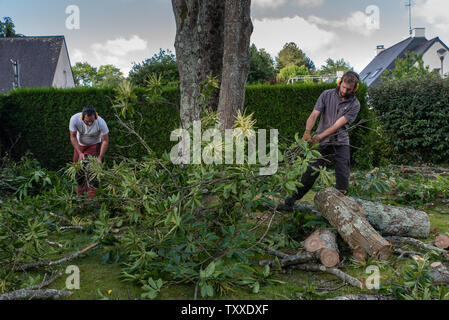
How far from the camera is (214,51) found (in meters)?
5.57

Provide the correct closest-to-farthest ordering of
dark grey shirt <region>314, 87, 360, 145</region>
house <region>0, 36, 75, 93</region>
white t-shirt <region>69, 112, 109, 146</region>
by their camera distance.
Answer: dark grey shirt <region>314, 87, 360, 145</region> < white t-shirt <region>69, 112, 109, 146</region> < house <region>0, 36, 75, 93</region>

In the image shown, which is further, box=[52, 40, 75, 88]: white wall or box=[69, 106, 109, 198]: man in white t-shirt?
box=[52, 40, 75, 88]: white wall

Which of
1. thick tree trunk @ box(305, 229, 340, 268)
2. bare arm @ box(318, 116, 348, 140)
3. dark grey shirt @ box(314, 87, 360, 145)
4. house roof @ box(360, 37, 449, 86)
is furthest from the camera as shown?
house roof @ box(360, 37, 449, 86)

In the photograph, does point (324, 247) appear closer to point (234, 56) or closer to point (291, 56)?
point (234, 56)

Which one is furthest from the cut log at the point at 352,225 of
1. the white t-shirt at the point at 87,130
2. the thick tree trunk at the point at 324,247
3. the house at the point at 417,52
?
the house at the point at 417,52

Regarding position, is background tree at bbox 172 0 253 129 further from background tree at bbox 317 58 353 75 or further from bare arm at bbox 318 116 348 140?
background tree at bbox 317 58 353 75

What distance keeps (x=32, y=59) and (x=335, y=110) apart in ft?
97.0

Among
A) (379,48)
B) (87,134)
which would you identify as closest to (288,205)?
(87,134)

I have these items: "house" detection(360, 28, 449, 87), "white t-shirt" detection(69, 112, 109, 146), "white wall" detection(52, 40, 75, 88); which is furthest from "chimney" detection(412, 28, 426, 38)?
"white t-shirt" detection(69, 112, 109, 146)

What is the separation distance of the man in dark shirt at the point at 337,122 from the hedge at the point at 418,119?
5436 mm

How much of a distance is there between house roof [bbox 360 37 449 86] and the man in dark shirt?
28.3 meters

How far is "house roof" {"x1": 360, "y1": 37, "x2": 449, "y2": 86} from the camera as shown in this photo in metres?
31.2
